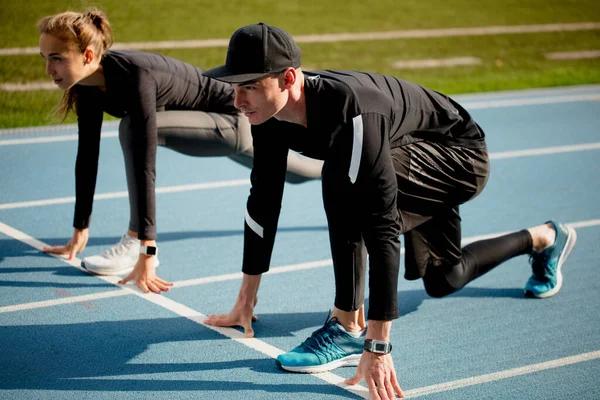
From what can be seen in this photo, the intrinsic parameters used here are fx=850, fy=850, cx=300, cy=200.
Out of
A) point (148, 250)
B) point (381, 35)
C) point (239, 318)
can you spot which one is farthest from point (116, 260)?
point (381, 35)

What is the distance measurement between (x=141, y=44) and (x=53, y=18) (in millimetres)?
9588

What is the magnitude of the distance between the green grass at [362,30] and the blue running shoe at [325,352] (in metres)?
6.56

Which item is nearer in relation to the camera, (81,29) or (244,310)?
(244,310)

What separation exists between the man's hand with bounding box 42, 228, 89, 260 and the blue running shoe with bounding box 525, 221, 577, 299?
2851 millimetres

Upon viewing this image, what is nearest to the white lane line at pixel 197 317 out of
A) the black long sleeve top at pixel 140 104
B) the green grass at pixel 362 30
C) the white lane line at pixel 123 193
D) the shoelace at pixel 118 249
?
the shoelace at pixel 118 249

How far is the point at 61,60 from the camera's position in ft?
16.1

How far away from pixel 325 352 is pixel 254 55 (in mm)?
1503

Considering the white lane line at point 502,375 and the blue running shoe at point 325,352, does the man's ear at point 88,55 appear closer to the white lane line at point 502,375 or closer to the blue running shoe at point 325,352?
the blue running shoe at point 325,352

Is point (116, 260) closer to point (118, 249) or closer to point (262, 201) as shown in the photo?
point (118, 249)

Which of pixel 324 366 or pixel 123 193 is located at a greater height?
pixel 324 366

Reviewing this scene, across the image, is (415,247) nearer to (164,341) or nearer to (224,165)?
(164,341)

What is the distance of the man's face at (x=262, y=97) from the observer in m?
3.62

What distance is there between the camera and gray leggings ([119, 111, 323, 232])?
5.66m

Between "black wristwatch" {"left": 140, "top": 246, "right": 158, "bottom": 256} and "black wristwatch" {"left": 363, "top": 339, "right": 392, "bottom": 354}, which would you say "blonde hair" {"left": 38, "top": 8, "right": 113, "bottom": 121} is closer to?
"black wristwatch" {"left": 140, "top": 246, "right": 158, "bottom": 256}
